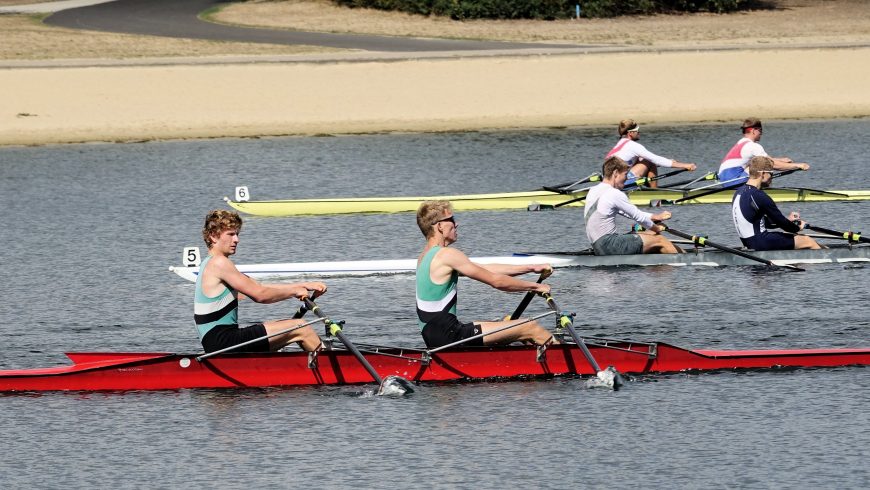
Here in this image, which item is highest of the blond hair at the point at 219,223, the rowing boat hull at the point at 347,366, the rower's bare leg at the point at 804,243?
the blond hair at the point at 219,223

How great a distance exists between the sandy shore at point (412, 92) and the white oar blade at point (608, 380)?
24.4m

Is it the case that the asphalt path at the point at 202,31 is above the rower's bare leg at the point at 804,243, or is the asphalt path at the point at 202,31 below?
above

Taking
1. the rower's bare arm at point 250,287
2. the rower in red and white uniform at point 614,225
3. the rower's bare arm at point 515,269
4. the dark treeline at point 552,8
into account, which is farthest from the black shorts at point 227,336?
the dark treeline at point 552,8

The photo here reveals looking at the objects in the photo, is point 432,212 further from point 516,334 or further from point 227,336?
point 227,336

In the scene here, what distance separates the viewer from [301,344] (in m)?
15.1

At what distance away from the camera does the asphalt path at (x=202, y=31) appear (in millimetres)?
48781

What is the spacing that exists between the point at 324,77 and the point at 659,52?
33.2ft

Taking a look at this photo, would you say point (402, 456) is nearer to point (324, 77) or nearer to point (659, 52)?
point (324, 77)

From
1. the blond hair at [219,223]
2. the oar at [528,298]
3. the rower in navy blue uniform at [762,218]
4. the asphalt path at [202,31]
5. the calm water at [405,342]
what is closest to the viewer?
the calm water at [405,342]

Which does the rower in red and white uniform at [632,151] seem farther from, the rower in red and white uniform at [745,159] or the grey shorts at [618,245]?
the grey shorts at [618,245]

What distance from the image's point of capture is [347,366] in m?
15.2

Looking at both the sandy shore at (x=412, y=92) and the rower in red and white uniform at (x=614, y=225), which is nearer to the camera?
the rower in red and white uniform at (x=614, y=225)

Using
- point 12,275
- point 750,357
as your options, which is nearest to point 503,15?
point 12,275

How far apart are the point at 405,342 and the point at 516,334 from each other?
2.66 meters
